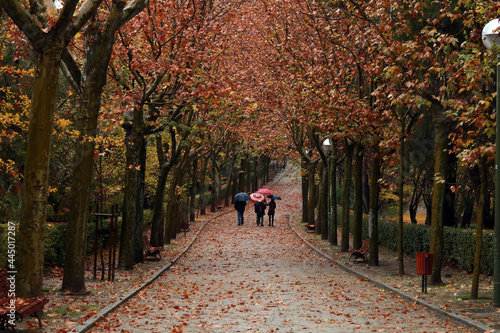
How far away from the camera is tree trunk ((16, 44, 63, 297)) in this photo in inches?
404

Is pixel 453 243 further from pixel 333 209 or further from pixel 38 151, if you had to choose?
pixel 38 151

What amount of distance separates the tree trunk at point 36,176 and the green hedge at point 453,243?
12.3m

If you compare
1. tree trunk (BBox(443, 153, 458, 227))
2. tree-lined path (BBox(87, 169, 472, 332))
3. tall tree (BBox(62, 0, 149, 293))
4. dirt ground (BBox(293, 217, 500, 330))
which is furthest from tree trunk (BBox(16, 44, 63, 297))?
tree trunk (BBox(443, 153, 458, 227))

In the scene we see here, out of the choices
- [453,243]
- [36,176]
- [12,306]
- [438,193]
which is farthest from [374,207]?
[12,306]

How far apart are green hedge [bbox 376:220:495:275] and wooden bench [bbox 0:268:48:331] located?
41.5 feet

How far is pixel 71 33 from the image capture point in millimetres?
10711

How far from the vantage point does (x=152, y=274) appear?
18281 mm

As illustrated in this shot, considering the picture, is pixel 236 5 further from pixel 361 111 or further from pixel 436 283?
pixel 436 283

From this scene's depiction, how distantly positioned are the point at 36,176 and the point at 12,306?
2.36 m

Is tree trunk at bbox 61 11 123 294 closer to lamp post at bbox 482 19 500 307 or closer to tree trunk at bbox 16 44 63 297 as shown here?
tree trunk at bbox 16 44 63 297

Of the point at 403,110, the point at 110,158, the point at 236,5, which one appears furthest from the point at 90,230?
the point at 403,110

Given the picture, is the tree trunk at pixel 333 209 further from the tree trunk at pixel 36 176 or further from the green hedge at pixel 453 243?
the tree trunk at pixel 36 176

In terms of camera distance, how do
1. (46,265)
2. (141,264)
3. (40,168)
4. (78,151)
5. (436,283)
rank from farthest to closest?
1. (141,264)
2. (46,265)
3. (436,283)
4. (78,151)
5. (40,168)

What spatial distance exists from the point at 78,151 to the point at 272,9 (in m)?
13.3
